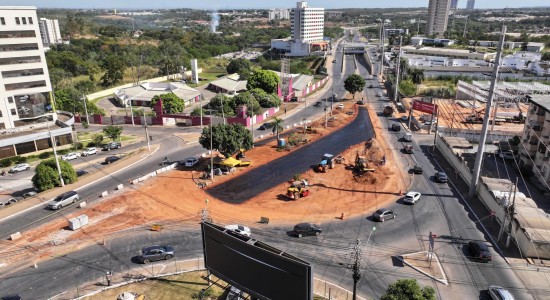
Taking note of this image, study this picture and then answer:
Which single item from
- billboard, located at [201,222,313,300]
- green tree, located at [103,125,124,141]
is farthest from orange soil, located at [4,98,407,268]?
green tree, located at [103,125,124,141]

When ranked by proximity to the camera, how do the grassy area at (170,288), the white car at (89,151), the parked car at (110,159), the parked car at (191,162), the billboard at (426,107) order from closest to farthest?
the grassy area at (170,288) < the parked car at (191,162) < the parked car at (110,159) < the white car at (89,151) < the billboard at (426,107)

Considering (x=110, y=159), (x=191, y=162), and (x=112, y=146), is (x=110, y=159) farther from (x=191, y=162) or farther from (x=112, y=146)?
(x=191, y=162)

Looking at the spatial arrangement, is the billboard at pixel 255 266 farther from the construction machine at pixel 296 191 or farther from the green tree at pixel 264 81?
the green tree at pixel 264 81

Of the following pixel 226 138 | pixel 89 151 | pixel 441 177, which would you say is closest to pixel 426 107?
pixel 441 177

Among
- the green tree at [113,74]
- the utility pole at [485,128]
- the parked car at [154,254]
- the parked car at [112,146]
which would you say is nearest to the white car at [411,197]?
the utility pole at [485,128]

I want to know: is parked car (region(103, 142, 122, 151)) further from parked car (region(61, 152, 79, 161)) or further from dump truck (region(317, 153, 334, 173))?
dump truck (region(317, 153, 334, 173))

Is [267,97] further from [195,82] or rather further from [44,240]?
[44,240]

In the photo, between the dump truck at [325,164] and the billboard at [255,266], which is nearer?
the billboard at [255,266]
